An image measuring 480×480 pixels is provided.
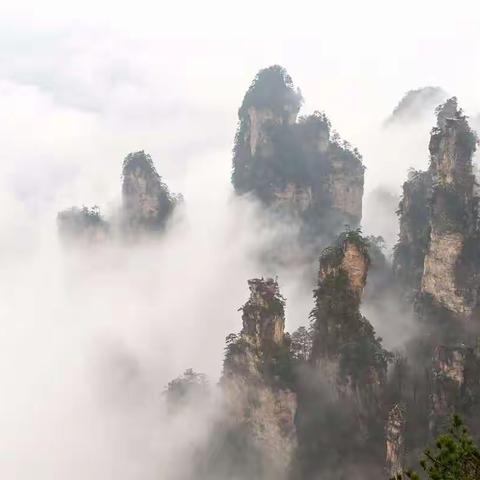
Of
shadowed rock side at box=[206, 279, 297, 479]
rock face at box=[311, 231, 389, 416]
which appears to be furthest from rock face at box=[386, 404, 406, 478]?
shadowed rock side at box=[206, 279, 297, 479]

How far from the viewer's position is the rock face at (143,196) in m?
91.3

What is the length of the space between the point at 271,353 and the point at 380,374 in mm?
10315

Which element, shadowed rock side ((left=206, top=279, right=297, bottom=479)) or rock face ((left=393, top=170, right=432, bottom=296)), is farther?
rock face ((left=393, top=170, right=432, bottom=296))

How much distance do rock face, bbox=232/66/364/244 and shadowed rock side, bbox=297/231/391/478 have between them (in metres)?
37.3

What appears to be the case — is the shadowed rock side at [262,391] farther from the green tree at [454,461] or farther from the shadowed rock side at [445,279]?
the green tree at [454,461]

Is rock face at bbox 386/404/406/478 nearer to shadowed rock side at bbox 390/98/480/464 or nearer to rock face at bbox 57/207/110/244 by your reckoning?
shadowed rock side at bbox 390/98/480/464

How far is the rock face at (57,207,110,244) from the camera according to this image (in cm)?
9844

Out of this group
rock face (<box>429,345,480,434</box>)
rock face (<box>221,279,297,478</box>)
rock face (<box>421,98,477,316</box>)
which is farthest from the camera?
rock face (<box>421,98,477,316</box>)

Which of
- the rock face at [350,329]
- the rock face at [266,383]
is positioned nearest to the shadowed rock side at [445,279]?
the rock face at [350,329]

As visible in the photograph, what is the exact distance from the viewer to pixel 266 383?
176 ft

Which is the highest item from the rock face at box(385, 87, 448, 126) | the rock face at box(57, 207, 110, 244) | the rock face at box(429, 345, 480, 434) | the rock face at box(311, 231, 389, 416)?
the rock face at box(385, 87, 448, 126)

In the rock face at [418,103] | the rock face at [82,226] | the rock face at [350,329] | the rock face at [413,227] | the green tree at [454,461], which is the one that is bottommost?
the green tree at [454,461]

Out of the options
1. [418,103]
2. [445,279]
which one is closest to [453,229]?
[445,279]

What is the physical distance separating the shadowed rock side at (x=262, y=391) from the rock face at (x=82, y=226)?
48923 mm
